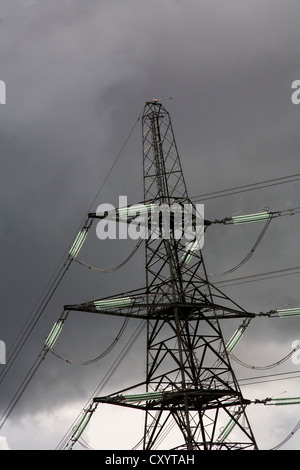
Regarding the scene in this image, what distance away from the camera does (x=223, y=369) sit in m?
62.0

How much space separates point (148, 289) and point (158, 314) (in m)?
2.49

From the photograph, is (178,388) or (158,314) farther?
(158,314)

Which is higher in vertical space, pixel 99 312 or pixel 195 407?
pixel 99 312

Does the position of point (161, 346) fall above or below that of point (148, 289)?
below

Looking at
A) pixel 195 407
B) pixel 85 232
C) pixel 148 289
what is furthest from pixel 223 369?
pixel 85 232
